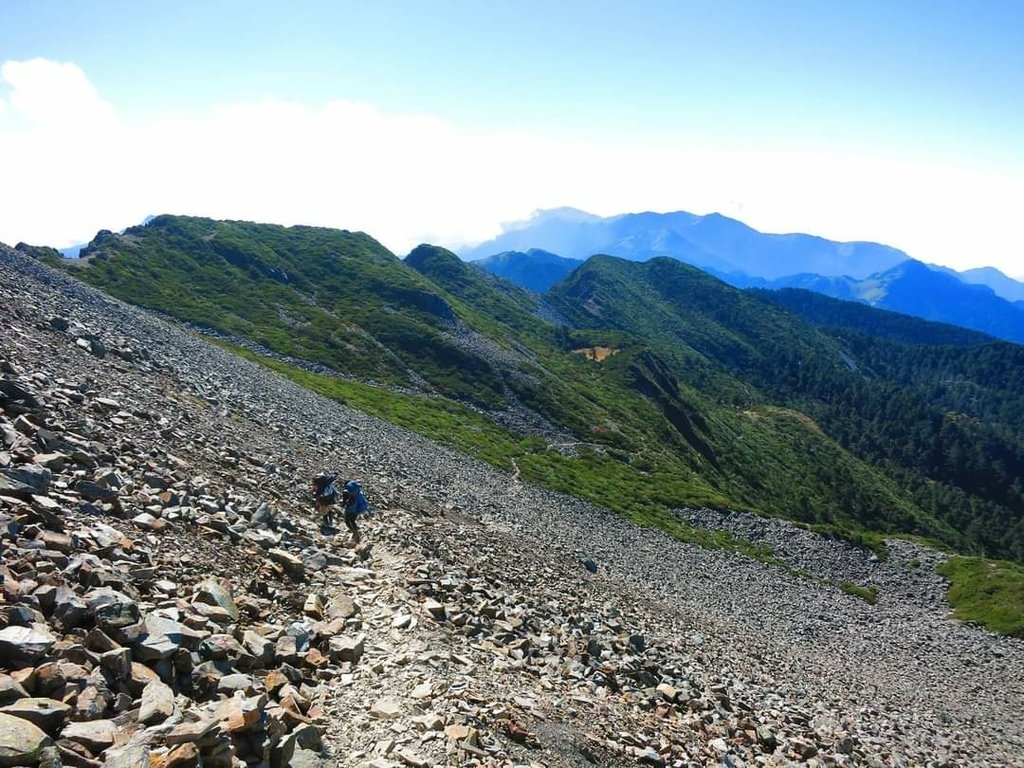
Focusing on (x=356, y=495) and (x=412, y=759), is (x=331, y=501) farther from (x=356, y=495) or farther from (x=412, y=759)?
(x=412, y=759)

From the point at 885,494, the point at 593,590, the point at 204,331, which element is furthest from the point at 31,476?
the point at 885,494

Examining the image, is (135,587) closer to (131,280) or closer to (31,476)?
(31,476)

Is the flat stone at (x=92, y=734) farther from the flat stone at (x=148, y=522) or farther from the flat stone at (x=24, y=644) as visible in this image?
the flat stone at (x=148, y=522)

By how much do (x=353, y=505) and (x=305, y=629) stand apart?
33.5 ft

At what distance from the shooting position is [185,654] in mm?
10688

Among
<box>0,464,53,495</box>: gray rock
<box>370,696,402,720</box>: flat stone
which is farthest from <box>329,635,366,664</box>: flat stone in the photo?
<box>0,464,53,495</box>: gray rock

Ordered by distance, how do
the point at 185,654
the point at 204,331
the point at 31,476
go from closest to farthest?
1. the point at 185,654
2. the point at 31,476
3. the point at 204,331

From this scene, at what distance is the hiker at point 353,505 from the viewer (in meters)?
23.3

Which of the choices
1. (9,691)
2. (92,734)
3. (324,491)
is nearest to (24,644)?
(9,691)

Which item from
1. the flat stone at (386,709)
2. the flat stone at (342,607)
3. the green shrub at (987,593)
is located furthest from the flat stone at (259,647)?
the green shrub at (987,593)

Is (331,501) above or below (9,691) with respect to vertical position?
below

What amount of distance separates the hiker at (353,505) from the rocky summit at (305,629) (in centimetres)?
52

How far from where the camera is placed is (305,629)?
13.9m

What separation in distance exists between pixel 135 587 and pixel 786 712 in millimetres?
24673
